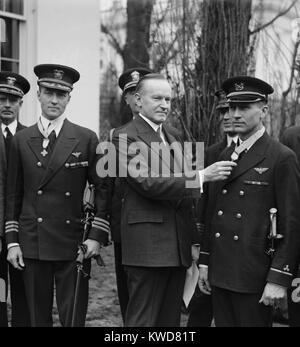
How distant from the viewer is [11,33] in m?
8.19

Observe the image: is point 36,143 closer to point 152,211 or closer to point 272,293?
point 152,211

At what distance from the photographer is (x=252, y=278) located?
4.29 metres

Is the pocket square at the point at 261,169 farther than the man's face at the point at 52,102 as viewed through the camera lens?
No

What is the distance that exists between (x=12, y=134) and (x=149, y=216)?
5.06 ft

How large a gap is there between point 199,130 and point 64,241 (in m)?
3.13

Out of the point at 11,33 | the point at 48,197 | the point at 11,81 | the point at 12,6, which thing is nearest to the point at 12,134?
the point at 11,81

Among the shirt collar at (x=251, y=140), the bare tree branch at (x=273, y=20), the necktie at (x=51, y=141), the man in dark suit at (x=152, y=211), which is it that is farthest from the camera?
the bare tree branch at (x=273, y=20)

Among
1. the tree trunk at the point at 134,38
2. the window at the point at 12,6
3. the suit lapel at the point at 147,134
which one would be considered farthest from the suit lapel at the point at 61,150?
the tree trunk at the point at 134,38

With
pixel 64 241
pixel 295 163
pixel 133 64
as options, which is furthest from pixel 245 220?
pixel 133 64

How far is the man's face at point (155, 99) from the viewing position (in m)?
4.67

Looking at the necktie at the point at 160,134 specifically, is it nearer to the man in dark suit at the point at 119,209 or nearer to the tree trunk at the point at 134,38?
the man in dark suit at the point at 119,209

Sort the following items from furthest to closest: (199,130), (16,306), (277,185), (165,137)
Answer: (199,130) < (16,306) < (165,137) < (277,185)

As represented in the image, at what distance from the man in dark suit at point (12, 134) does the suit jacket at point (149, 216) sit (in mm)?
1072

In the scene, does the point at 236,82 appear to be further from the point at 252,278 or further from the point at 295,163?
the point at 252,278
